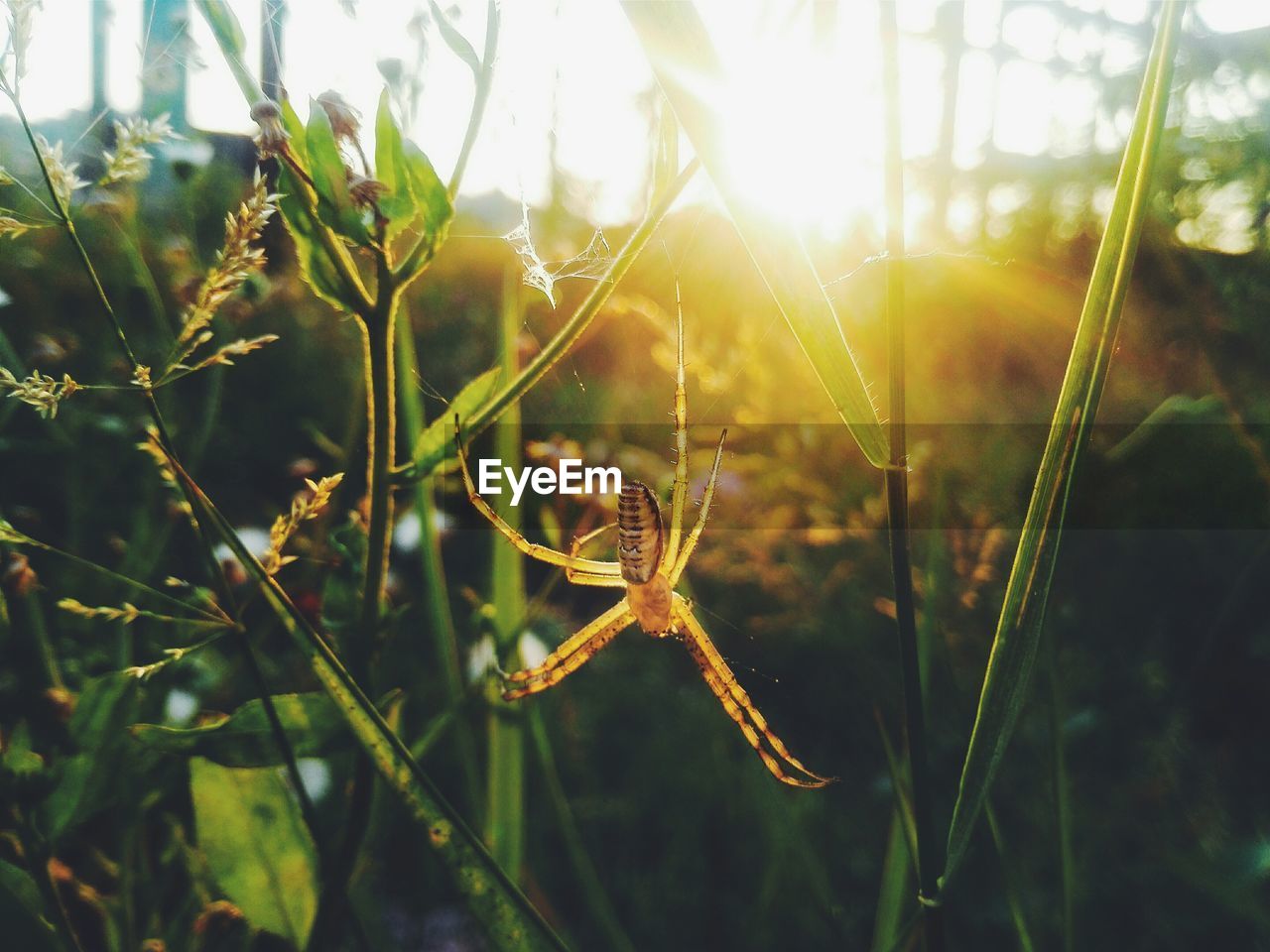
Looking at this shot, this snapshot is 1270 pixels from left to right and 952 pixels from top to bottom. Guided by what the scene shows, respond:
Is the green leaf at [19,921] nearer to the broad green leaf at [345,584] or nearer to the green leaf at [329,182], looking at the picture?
the broad green leaf at [345,584]

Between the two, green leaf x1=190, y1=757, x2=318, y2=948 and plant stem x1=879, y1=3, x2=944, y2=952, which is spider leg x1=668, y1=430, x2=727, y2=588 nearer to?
plant stem x1=879, y1=3, x2=944, y2=952

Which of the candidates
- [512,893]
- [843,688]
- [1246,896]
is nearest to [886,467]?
[512,893]

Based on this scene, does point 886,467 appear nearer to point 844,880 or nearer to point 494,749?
point 494,749

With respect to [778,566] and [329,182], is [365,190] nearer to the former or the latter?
[329,182]

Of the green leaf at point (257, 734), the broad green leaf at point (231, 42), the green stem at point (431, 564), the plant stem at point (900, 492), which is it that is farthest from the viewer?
the green stem at point (431, 564)

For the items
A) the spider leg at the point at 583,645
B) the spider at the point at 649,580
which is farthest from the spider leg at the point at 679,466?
the spider leg at the point at 583,645

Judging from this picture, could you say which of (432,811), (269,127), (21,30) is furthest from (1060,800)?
(21,30)

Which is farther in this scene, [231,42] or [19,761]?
[19,761]
